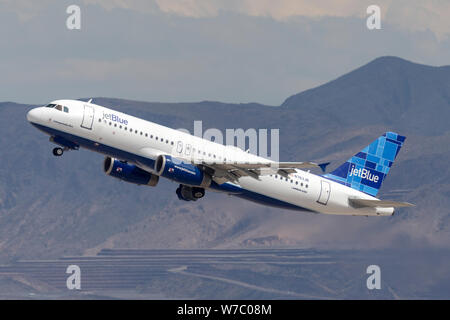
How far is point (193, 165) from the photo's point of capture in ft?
236

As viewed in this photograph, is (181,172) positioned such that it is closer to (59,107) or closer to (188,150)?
(188,150)

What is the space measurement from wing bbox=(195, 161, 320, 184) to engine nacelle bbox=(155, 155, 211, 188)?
604mm

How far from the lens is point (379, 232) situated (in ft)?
550

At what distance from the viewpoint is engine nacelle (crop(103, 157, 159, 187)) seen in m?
75.2

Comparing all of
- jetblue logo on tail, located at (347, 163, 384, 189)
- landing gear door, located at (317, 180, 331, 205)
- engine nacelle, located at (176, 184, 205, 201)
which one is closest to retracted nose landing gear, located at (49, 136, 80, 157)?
engine nacelle, located at (176, 184, 205, 201)

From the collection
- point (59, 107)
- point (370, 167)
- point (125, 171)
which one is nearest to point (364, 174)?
point (370, 167)

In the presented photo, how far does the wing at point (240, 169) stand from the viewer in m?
69.9

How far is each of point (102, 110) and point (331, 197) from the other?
2026 cm

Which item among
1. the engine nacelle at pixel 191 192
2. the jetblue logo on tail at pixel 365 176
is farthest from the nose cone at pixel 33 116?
the jetblue logo on tail at pixel 365 176

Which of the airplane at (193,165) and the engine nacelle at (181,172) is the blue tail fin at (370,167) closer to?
the airplane at (193,165)

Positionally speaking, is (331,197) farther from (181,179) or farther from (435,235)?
(435,235)

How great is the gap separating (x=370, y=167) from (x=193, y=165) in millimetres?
18136
